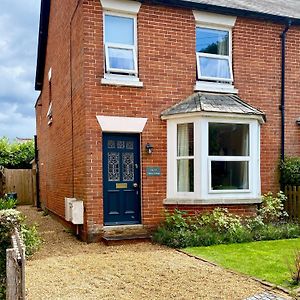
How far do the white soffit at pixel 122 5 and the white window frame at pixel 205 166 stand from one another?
2.95m

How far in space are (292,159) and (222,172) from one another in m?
2.46

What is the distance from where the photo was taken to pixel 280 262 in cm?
698

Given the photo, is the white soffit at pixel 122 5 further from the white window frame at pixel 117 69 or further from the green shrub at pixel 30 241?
the green shrub at pixel 30 241

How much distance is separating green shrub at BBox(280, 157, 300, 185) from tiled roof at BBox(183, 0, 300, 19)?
422 centimetres

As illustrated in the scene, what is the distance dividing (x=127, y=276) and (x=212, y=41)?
7159 mm

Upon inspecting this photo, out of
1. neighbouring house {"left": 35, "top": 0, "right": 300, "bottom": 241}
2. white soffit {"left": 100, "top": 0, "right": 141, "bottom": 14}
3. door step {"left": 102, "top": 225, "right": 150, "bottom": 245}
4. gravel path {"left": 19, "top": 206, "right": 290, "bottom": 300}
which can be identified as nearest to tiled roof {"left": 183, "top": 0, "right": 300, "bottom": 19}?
neighbouring house {"left": 35, "top": 0, "right": 300, "bottom": 241}

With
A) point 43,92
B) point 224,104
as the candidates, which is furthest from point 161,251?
point 43,92

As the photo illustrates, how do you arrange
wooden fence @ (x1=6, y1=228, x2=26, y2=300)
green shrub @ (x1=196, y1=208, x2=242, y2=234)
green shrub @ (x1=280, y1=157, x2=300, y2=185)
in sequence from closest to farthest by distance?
wooden fence @ (x1=6, y1=228, x2=26, y2=300) → green shrub @ (x1=196, y1=208, x2=242, y2=234) → green shrub @ (x1=280, y1=157, x2=300, y2=185)

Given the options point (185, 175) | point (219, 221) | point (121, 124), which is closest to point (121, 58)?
point (121, 124)

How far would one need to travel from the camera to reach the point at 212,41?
1095 centimetres

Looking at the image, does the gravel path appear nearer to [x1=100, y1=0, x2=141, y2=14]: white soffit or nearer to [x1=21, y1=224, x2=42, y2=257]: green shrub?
[x1=21, y1=224, x2=42, y2=257]: green shrub

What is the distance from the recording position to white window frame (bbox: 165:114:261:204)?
9766mm

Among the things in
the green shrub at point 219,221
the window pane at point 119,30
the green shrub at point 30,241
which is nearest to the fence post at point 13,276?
the green shrub at point 30,241

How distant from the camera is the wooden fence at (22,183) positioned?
22.1 m
